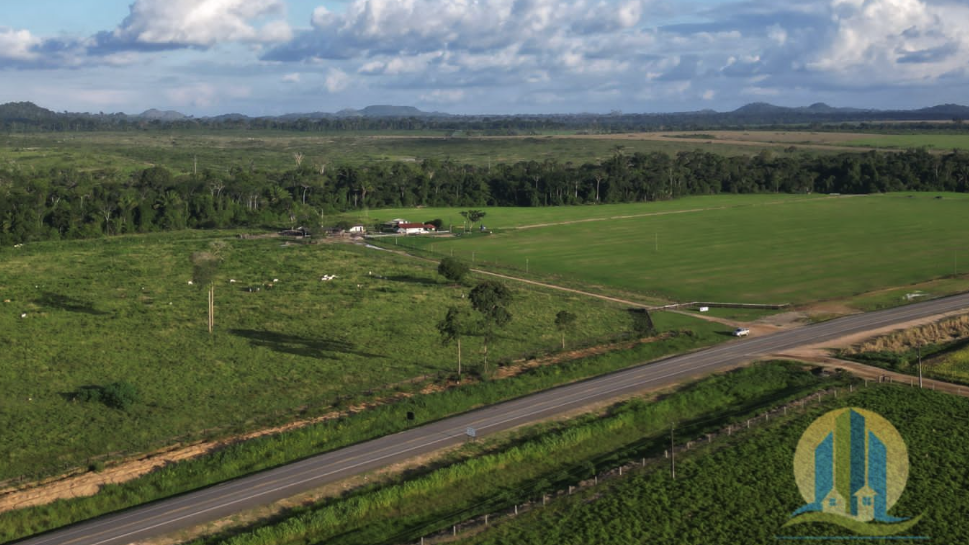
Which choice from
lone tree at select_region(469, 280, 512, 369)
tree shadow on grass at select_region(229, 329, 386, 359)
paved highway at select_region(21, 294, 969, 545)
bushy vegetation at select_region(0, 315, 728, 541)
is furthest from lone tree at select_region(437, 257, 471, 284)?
paved highway at select_region(21, 294, 969, 545)

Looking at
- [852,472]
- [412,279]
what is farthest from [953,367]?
[412,279]

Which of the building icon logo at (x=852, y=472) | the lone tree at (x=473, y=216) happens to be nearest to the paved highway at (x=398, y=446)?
the building icon logo at (x=852, y=472)

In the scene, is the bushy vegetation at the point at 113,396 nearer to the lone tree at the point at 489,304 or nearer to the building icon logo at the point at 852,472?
the lone tree at the point at 489,304

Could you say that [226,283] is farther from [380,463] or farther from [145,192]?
[145,192]

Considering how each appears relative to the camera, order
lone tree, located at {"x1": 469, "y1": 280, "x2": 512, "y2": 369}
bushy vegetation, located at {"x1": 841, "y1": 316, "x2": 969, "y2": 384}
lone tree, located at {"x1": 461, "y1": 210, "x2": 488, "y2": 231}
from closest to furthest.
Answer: bushy vegetation, located at {"x1": 841, "y1": 316, "x2": 969, "y2": 384}
lone tree, located at {"x1": 469, "y1": 280, "x2": 512, "y2": 369}
lone tree, located at {"x1": 461, "y1": 210, "x2": 488, "y2": 231}

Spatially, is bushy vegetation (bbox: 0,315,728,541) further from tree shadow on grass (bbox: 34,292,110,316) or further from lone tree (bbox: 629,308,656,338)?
tree shadow on grass (bbox: 34,292,110,316)

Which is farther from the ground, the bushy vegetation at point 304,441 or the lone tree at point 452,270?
the lone tree at point 452,270

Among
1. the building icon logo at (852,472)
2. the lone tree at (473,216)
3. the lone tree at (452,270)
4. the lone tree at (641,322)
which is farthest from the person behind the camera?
the lone tree at (473,216)

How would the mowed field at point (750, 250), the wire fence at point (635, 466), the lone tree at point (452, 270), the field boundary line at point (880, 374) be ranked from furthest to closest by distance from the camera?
the mowed field at point (750, 250) < the lone tree at point (452, 270) < the field boundary line at point (880, 374) < the wire fence at point (635, 466)
